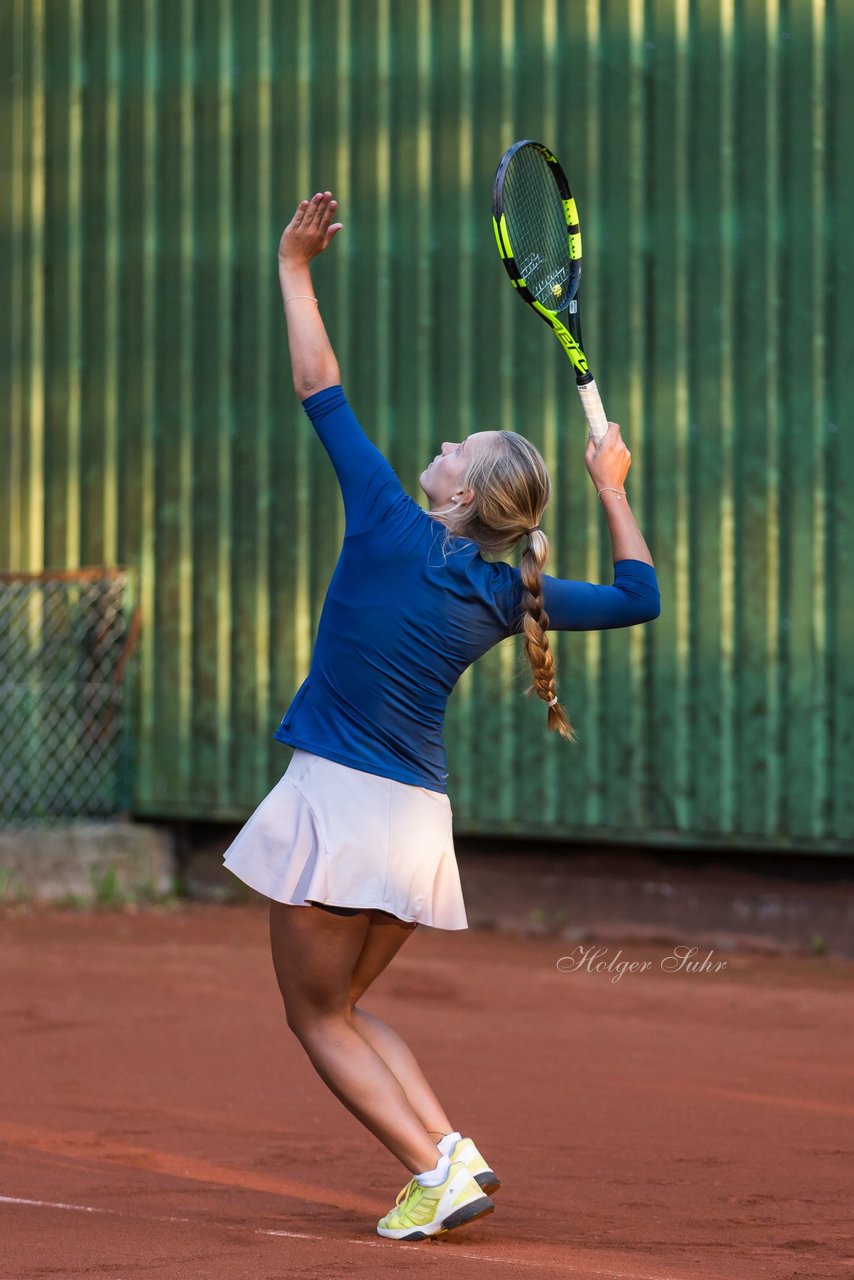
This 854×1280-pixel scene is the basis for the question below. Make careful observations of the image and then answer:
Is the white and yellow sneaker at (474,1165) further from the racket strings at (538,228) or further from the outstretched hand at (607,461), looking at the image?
the racket strings at (538,228)

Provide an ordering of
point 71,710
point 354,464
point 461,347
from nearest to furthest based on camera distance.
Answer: point 354,464
point 461,347
point 71,710

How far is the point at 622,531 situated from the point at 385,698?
0.67m

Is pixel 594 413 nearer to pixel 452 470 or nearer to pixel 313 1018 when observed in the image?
pixel 452 470

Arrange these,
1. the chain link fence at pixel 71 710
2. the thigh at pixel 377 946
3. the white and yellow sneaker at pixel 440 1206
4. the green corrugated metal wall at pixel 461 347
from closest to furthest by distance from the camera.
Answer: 1. the white and yellow sneaker at pixel 440 1206
2. the thigh at pixel 377 946
3. the green corrugated metal wall at pixel 461 347
4. the chain link fence at pixel 71 710

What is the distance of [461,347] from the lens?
34.9ft

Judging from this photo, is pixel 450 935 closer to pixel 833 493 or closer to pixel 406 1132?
pixel 833 493

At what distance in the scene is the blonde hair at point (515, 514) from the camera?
4.42 metres

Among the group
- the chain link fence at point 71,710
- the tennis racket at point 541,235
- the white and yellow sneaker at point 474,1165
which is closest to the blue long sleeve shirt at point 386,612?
the tennis racket at point 541,235

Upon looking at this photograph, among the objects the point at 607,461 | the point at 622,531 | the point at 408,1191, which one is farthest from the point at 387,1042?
the point at 607,461

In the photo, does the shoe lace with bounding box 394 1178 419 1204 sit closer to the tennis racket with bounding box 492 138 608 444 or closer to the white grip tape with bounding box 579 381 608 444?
the white grip tape with bounding box 579 381 608 444

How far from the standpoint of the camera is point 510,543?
458cm

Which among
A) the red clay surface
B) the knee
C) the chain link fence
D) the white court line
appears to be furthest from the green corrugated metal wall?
the knee

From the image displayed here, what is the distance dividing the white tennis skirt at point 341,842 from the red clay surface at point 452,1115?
0.83 meters

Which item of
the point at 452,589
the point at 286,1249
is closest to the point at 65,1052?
the point at 286,1249
